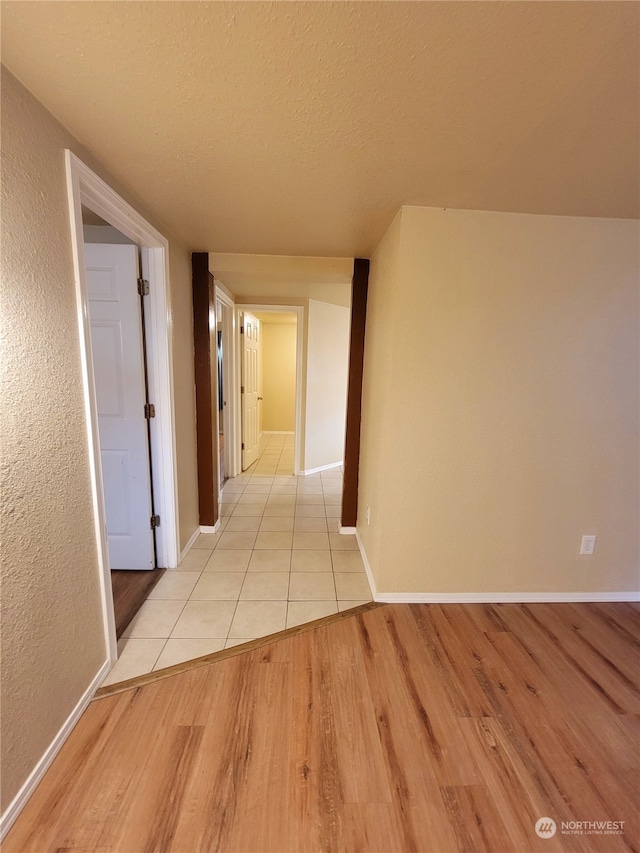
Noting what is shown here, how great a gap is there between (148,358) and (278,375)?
4.49m

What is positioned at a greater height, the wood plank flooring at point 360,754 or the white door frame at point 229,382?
the white door frame at point 229,382

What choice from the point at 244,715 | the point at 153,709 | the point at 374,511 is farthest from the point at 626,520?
the point at 153,709

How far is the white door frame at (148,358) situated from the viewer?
1257 millimetres

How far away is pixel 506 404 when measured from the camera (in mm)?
1841

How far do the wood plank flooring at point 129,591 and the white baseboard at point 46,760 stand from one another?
34cm

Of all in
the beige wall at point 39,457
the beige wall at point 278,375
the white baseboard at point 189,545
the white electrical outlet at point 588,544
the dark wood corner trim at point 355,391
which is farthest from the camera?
the beige wall at point 278,375

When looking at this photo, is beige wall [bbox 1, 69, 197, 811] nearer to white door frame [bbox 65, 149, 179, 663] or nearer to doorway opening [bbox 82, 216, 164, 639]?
white door frame [bbox 65, 149, 179, 663]

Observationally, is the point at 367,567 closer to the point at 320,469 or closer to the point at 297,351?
the point at 320,469

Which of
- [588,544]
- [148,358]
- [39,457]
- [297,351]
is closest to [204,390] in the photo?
[148,358]

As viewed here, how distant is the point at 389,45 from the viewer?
84 cm

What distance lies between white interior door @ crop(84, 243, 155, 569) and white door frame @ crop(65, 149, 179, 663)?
0.22 ft

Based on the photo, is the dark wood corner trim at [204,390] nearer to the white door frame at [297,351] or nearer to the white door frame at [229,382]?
the white door frame at [229,382]

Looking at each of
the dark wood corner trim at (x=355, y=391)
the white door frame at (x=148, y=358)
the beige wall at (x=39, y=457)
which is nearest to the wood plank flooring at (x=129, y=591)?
the white door frame at (x=148, y=358)

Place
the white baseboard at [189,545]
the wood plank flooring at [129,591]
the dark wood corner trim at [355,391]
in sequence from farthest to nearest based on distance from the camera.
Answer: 1. the dark wood corner trim at [355,391]
2. the white baseboard at [189,545]
3. the wood plank flooring at [129,591]
